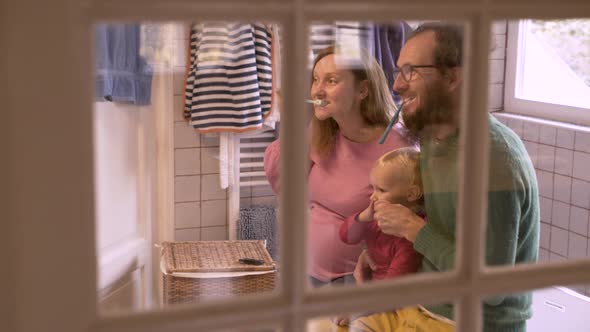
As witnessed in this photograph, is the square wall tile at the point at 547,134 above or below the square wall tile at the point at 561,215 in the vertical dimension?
above

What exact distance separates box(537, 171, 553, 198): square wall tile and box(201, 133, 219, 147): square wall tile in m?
1.40

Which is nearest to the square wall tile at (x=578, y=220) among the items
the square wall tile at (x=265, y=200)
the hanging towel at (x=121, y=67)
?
the square wall tile at (x=265, y=200)

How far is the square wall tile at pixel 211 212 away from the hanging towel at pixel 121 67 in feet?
1.88

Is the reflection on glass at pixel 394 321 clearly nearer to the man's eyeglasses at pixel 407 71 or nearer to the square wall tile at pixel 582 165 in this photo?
the man's eyeglasses at pixel 407 71

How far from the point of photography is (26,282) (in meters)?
0.44

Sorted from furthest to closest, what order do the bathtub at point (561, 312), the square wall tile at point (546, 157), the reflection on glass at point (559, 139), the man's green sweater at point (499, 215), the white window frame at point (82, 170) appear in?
the square wall tile at point (546, 157) → the reflection on glass at point (559, 139) → the bathtub at point (561, 312) → the man's green sweater at point (499, 215) → the white window frame at point (82, 170)

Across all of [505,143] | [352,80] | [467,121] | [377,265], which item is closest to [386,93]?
[352,80]

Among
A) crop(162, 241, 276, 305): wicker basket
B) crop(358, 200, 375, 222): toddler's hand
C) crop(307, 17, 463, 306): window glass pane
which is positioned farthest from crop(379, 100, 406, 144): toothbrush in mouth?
crop(162, 241, 276, 305): wicker basket

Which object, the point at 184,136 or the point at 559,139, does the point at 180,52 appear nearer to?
the point at 184,136

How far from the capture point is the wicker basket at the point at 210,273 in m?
2.59

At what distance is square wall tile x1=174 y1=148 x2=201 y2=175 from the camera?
311 centimetres

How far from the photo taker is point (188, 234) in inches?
126

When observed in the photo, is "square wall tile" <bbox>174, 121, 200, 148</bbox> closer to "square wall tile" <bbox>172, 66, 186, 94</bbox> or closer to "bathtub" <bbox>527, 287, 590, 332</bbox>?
"square wall tile" <bbox>172, 66, 186, 94</bbox>

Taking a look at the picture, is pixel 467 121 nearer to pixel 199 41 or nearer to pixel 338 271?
pixel 338 271
